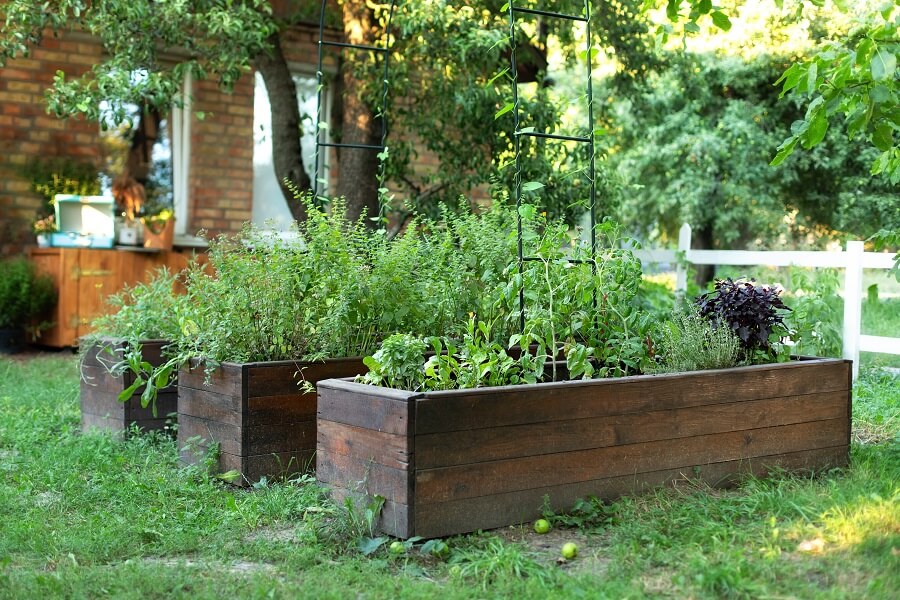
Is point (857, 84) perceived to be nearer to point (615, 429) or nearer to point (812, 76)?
point (812, 76)

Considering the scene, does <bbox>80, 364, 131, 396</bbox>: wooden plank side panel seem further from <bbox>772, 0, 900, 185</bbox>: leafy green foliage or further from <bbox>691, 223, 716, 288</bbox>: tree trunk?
<bbox>691, 223, 716, 288</bbox>: tree trunk

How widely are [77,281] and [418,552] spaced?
6.40 meters

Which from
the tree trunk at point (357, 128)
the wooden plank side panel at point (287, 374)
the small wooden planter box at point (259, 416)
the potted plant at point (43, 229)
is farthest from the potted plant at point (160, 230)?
the wooden plank side panel at point (287, 374)

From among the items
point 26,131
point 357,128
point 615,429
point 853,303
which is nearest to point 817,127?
point 615,429

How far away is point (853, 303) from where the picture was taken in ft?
24.9

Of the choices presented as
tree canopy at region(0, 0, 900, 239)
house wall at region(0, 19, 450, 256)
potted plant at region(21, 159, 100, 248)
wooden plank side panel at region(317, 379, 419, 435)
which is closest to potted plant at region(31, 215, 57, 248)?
potted plant at region(21, 159, 100, 248)

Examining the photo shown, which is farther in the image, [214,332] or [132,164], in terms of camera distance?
[132,164]

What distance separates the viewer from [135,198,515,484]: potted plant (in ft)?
14.1

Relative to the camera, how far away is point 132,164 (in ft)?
31.4

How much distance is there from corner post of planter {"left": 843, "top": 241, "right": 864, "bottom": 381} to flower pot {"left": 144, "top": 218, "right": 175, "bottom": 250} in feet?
19.8

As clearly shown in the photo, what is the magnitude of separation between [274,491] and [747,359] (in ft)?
7.25

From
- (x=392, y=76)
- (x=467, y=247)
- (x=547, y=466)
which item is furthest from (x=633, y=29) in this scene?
(x=547, y=466)

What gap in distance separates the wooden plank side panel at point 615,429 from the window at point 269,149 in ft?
21.9

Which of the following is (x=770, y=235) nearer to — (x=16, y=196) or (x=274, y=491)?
(x=16, y=196)
